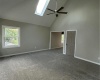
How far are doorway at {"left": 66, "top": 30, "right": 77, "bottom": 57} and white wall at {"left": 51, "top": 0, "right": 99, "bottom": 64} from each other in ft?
0.87

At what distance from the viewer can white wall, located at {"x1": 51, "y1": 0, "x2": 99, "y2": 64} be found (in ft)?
14.2

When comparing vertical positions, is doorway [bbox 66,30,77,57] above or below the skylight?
below

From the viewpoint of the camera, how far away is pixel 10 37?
17.8 feet

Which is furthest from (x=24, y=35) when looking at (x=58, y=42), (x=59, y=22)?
(x=58, y=42)

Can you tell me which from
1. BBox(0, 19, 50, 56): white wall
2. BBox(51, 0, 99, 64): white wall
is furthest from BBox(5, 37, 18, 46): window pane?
BBox(51, 0, 99, 64): white wall

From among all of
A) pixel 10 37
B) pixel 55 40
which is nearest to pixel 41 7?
pixel 10 37

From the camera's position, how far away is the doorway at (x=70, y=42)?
18.2 feet

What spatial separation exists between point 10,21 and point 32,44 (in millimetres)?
2530

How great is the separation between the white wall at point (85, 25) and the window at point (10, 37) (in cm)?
408

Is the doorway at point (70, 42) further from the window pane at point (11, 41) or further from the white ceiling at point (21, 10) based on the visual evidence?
the window pane at point (11, 41)

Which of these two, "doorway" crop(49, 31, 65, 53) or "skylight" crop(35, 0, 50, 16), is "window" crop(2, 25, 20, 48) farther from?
"doorway" crop(49, 31, 65, 53)

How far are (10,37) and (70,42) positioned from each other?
15.0ft

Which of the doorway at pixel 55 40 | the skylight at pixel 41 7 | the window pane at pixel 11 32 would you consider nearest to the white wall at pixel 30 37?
the window pane at pixel 11 32

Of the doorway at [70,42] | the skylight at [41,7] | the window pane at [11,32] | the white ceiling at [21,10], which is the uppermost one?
the skylight at [41,7]
